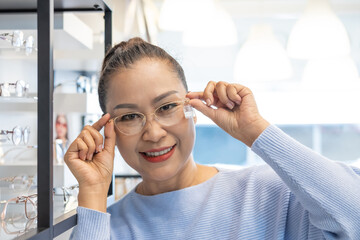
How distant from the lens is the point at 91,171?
4.13ft

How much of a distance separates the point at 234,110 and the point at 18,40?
2.03 ft

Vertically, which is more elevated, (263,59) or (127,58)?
(127,58)

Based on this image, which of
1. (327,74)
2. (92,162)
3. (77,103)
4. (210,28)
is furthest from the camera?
(327,74)

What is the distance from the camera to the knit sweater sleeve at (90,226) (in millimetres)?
1194

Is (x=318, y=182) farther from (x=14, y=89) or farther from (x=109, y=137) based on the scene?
(x=14, y=89)

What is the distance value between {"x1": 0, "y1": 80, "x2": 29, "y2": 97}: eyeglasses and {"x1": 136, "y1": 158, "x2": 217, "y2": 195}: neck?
0.45m

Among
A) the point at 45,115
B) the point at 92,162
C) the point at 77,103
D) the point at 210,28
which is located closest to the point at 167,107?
the point at 92,162

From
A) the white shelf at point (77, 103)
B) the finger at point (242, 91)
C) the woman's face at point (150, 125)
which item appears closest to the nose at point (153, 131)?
the woman's face at point (150, 125)

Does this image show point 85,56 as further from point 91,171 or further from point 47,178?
point 47,178

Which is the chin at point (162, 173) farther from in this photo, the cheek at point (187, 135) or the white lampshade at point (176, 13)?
the white lampshade at point (176, 13)

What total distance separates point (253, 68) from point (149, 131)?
223 centimetres

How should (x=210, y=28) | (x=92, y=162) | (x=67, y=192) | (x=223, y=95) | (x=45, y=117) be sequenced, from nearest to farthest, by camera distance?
(x=45, y=117) → (x=223, y=95) → (x=92, y=162) → (x=67, y=192) → (x=210, y=28)

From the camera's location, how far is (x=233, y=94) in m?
1.18

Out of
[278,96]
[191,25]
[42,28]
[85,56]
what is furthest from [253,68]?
[278,96]
